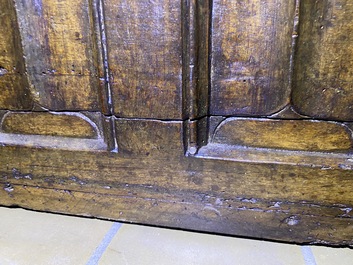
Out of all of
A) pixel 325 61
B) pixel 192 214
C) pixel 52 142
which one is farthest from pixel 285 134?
pixel 52 142

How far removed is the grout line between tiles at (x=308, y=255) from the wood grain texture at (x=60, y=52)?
1.71 feet

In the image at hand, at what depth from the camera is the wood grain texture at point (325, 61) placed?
528mm

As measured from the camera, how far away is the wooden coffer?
566 mm

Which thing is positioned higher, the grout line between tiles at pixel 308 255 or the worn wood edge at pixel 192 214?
the worn wood edge at pixel 192 214

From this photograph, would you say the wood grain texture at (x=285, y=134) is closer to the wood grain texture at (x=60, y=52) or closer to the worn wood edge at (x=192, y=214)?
the worn wood edge at (x=192, y=214)

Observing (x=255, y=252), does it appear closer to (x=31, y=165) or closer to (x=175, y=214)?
(x=175, y=214)

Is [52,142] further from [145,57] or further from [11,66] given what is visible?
[145,57]

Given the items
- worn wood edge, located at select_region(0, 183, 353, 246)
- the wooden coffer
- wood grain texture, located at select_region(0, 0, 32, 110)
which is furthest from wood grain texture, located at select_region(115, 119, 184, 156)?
wood grain texture, located at select_region(0, 0, 32, 110)

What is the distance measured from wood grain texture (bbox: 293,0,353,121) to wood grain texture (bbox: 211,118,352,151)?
26 mm

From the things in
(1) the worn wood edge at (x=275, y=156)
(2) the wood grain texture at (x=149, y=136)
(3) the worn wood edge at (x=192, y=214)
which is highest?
(2) the wood grain texture at (x=149, y=136)

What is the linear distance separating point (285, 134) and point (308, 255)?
0.82 feet

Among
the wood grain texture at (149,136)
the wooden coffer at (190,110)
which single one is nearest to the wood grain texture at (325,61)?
the wooden coffer at (190,110)

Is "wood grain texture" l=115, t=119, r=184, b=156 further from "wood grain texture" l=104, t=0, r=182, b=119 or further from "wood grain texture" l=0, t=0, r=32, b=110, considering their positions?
"wood grain texture" l=0, t=0, r=32, b=110

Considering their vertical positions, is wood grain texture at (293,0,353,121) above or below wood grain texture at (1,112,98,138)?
above
